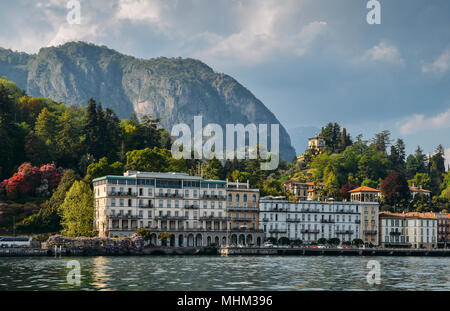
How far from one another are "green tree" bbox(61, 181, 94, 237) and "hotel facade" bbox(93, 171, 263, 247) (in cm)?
340

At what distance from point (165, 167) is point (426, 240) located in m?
67.0

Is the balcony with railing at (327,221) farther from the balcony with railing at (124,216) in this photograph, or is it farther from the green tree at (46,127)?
the green tree at (46,127)

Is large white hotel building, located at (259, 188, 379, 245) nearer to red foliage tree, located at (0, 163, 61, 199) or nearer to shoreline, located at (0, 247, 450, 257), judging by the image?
shoreline, located at (0, 247, 450, 257)

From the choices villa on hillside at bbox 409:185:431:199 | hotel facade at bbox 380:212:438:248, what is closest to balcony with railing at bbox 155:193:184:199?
hotel facade at bbox 380:212:438:248

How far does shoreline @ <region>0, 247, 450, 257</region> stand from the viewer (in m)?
103

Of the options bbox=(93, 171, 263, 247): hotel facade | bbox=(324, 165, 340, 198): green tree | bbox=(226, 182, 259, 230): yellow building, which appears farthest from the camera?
bbox=(324, 165, 340, 198): green tree

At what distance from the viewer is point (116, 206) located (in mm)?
123500

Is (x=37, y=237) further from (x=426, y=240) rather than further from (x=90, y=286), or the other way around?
(x=426, y=240)

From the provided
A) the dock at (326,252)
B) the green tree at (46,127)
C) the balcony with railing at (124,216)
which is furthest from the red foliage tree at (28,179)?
the dock at (326,252)

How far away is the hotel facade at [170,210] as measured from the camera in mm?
123625

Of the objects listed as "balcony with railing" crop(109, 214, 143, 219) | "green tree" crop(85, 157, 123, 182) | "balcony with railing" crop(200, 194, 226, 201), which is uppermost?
"green tree" crop(85, 157, 123, 182)

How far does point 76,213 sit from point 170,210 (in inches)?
803

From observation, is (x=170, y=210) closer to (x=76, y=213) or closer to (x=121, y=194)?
(x=121, y=194)
